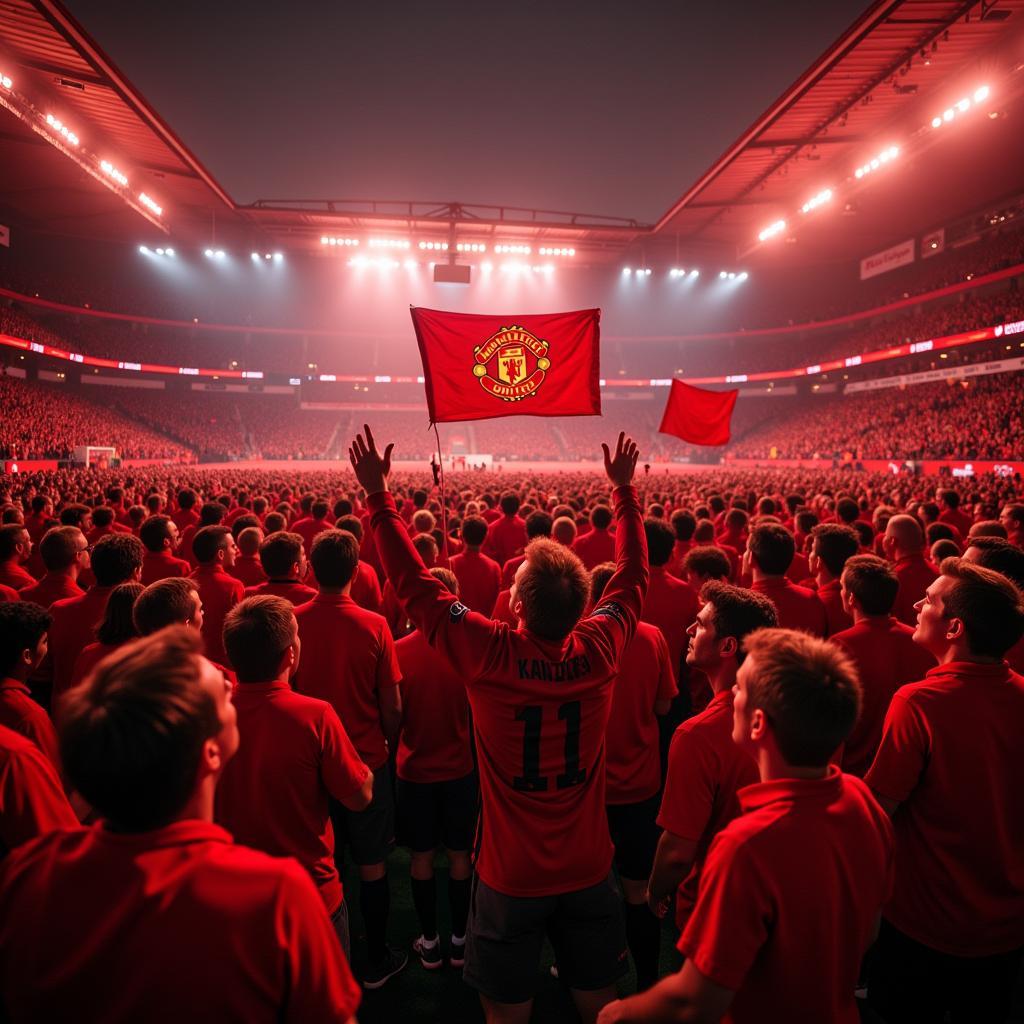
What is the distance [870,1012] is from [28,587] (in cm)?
641

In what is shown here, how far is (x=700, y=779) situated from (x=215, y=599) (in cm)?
378

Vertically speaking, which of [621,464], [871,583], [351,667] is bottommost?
[351,667]

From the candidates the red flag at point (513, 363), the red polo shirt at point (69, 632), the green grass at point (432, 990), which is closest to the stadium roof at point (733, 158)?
the red flag at point (513, 363)

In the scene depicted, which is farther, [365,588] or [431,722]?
[365,588]

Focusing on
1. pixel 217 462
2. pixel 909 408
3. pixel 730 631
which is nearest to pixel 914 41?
pixel 909 408

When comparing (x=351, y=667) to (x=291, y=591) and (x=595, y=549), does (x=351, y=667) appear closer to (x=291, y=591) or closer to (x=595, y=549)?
(x=291, y=591)

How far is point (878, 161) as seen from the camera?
90.2ft

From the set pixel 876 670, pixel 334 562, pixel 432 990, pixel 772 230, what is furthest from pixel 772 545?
pixel 772 230

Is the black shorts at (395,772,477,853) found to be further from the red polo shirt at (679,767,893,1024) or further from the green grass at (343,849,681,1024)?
the red polo shirt at (679,767,893,1024)

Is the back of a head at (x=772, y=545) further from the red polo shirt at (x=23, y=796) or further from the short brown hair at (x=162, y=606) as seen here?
the red polo shirt at (x=23, y=796)

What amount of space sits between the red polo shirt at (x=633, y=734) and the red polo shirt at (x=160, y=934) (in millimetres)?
2173

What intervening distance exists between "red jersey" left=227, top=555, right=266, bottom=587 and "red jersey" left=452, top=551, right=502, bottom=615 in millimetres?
1877

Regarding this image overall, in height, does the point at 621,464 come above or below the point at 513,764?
above

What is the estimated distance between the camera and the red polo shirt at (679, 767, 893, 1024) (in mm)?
1473
